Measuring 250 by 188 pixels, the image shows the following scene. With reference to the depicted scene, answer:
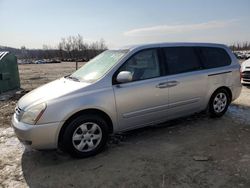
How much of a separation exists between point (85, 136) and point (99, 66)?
1366 millimetres

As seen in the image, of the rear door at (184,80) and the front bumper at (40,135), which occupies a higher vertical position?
the rear door at (184,80)

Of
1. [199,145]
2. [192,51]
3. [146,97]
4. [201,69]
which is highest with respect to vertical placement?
[192,51]

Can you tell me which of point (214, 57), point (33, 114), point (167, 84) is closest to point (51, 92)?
point (33, 114)

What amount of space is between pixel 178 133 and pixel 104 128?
1.63 m

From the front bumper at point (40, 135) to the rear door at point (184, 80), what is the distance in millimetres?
2207

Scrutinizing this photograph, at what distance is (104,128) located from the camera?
4.24 metres

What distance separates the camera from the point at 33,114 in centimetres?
384

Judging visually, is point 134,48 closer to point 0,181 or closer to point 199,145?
point 199,145

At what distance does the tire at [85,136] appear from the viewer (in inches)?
156

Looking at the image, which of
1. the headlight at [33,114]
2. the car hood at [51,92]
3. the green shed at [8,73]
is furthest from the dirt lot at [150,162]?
the green shed at [8,73]

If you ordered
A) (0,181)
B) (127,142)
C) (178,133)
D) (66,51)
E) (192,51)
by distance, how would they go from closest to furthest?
(0,181) → (127,142) → (178,133) → (192,51) → (66,51)

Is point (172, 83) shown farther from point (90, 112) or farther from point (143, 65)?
point (90, 112)

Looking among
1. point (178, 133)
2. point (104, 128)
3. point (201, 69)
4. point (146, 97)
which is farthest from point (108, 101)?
point (201, 69)

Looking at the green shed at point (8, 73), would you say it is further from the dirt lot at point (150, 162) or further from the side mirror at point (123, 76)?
the side mirror at point (123, 76)
